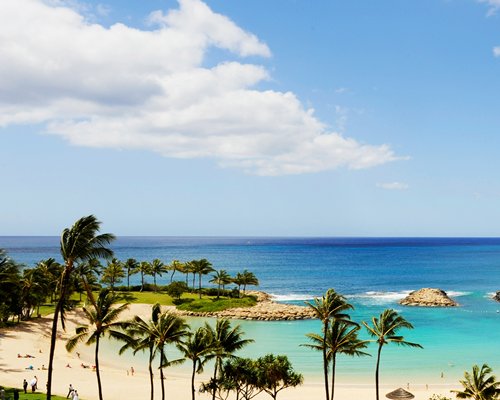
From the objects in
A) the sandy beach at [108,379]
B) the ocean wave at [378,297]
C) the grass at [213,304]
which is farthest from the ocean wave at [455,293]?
the sandy beach at [108,379]

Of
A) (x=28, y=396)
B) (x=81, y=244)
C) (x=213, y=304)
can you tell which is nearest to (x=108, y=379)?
(x=28, y=396)

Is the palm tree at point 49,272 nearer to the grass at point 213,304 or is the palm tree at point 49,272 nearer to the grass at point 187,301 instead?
the grass at point 187,301

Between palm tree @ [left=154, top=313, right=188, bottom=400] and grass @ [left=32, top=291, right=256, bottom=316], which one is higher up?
palm tree @ [left=154, top=313, right=188, bottom=400]

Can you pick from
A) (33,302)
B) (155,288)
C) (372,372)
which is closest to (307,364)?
(372,372)

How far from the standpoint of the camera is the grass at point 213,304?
321ft

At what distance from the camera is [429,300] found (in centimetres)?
11444

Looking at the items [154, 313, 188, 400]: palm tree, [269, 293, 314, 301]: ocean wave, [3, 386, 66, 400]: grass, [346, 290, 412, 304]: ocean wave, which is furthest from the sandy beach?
[346, 290, 412, 304]: ocean wave

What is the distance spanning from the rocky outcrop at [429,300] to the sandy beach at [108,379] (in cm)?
6309

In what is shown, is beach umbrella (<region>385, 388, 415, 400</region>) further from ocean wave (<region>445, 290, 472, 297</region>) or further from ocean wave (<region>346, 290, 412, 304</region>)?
ocean wave (<region>445, 290, 472, 297</region>)

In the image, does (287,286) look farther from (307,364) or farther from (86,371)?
(86,371)

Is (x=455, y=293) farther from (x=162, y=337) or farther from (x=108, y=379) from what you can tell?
(x=162, y=337)

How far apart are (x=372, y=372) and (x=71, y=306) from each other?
59.0 metres

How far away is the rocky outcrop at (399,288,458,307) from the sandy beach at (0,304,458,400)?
207 feet

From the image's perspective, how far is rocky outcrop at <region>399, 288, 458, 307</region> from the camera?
370 ft
